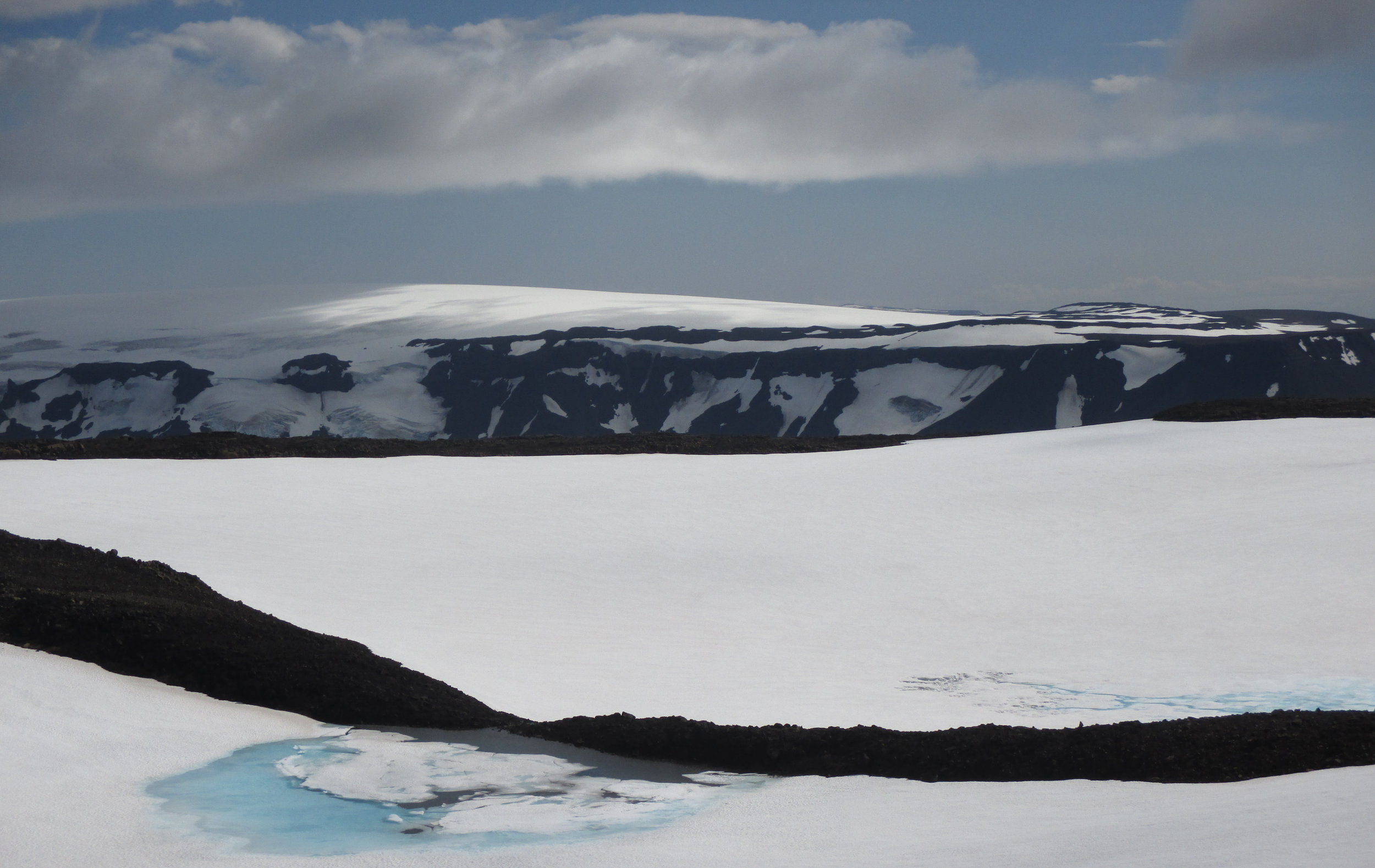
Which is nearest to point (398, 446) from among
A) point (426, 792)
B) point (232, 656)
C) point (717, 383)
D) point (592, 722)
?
point (232, 656)

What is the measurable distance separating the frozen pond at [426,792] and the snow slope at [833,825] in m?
0.21

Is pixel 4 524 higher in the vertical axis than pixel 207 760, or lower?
higher

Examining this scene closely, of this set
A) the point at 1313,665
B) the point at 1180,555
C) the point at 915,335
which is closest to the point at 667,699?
the point at 1313,665

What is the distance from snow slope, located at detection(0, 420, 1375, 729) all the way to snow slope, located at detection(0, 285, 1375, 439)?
49300 millimetres

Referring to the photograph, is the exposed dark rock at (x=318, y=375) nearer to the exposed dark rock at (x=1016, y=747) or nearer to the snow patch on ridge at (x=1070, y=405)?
the snow patch on ridge at (x=1070, y=405)

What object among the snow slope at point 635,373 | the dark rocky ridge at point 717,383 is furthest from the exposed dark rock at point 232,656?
the snow slope at point 635,373

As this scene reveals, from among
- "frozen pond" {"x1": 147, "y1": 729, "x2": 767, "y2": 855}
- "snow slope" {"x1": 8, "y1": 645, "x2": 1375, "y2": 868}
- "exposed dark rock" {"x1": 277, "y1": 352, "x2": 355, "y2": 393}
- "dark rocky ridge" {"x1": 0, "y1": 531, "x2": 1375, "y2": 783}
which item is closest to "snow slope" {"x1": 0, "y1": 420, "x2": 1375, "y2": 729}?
"dark rocky ridge" {"x1": 0, "y1": 531, "x2": 1375, "y2": 783}

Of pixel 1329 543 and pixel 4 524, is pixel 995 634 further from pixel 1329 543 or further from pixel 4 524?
pixel 4 524

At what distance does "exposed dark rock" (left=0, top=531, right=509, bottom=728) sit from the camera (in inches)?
393

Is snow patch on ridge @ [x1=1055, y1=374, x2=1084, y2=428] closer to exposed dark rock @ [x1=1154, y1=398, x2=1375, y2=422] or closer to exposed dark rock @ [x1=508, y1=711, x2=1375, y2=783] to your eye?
exposed dark rock @ [x1=1154, y1=398, x2=1375, y2=422]

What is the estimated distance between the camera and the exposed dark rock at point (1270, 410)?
2548 cm

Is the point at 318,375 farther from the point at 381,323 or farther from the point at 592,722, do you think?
the point at 592,722

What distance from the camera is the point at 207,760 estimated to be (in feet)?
28.1

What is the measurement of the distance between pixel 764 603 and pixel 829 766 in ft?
22.2
